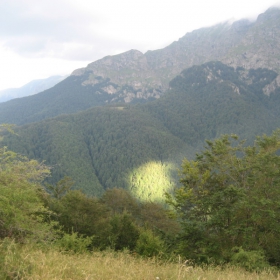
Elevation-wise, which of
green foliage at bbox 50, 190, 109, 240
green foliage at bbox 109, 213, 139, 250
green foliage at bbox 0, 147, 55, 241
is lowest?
green foliage at bbox 109, 213, 139, 250

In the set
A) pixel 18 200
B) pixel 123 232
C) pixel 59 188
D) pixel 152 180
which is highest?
pixel 18 200

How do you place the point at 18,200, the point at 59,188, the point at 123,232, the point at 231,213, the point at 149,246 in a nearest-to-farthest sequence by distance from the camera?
the point at 18,200, the point at 149,246, the point at 231,213, the point at 123,232, the point at 59,188

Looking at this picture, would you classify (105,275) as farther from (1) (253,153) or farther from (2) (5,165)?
(1) (253,153)

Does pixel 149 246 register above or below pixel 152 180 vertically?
above

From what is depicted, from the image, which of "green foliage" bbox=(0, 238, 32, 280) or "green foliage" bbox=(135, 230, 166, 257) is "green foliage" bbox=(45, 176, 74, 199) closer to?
"green foliage" bbox=(135, 230, 166, 257)

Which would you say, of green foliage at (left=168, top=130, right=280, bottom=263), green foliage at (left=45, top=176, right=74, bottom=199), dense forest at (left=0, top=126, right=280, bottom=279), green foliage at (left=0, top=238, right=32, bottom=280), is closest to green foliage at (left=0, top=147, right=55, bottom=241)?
dense forest at (left=0, top=126, right=280, bottom=279)

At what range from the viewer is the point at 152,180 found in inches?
5846

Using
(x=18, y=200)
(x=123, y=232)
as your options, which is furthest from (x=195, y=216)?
(x=18, y=200)

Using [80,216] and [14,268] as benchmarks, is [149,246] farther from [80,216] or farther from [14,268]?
[80,216]

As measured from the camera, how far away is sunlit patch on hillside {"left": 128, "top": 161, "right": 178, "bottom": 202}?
446 ft

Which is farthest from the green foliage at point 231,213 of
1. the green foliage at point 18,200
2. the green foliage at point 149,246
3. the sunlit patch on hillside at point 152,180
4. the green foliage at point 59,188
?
the sunlit patch on hillside at point 152,180

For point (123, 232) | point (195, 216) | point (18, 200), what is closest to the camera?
point (18, 200)

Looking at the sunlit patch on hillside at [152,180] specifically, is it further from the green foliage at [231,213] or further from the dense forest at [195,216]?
the green foliage at [231,213]

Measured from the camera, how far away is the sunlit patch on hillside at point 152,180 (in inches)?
5349
